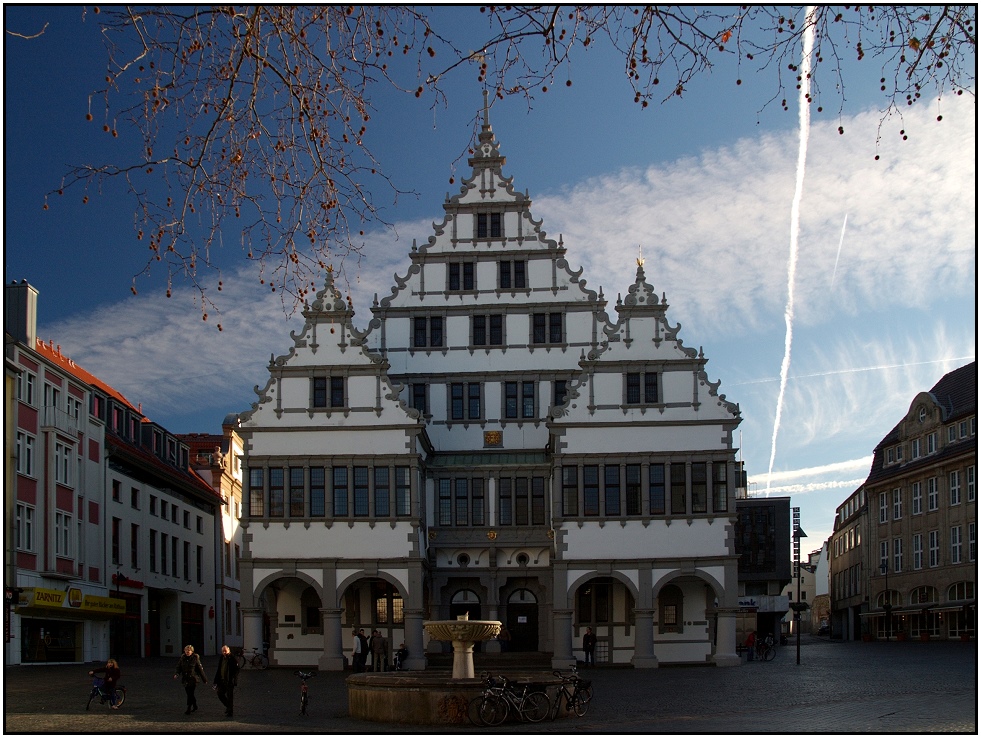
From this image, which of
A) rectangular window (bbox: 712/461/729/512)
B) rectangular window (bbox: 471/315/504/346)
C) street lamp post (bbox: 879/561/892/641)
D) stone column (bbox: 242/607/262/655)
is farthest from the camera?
street lamp post (bbox: 879/561/892/641)

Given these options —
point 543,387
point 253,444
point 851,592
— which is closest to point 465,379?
point 543,387

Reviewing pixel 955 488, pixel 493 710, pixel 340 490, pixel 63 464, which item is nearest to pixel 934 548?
pixel 955 488

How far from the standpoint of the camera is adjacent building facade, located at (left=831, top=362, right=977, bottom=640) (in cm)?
6444

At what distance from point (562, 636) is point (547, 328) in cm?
1122

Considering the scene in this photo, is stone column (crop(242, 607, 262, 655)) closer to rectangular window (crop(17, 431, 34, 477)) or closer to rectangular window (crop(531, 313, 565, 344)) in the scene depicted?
rectangular window (crop(17, 431, 34, 477))

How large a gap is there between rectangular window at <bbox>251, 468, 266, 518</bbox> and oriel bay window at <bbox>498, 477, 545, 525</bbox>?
832 centimetres

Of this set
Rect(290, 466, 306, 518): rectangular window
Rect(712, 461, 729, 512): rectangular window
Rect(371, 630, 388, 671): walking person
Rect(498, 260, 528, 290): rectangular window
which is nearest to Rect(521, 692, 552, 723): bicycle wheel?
Rect(371, 630, 388, 671): walking person

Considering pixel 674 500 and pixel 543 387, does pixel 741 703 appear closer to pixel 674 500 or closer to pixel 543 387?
pixel 674 500

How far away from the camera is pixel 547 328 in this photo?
4666 cm

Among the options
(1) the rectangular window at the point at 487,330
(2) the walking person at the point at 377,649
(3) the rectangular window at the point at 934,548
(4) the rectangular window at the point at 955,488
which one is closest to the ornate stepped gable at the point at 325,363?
(1) the rectangular window at the point at 487,330

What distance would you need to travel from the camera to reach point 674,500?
42.8 m

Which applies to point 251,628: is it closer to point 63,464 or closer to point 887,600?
point 63,464

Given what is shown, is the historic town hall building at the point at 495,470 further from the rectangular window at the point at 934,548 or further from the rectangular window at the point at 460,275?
the rectangular window at the point at 934,548

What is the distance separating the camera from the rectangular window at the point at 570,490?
4288cm
